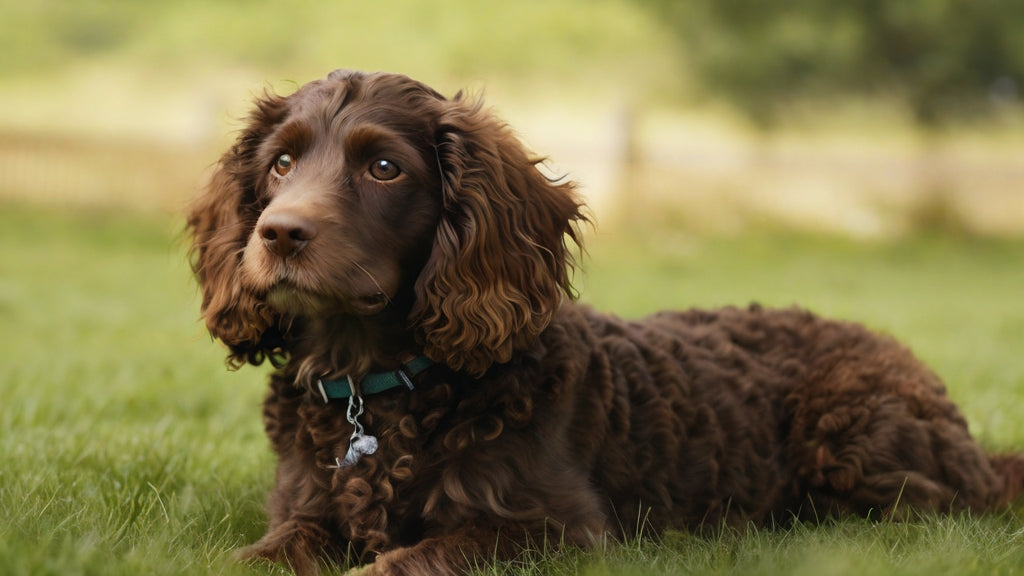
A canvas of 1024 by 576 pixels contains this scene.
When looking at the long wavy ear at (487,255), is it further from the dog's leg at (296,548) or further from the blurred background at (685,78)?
the blurred background at (685,78)

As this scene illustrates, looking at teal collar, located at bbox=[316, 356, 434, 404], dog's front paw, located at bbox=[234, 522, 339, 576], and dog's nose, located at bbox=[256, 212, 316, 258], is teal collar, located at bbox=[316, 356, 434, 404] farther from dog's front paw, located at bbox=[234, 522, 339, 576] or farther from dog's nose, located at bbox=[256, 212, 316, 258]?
dog's nose, located at bbox=[256, 212, 316, 258]

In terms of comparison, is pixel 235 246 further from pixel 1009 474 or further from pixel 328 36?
pixel 328 36

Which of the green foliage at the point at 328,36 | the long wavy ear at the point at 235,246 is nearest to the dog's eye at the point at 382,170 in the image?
the long wavy ear at the point at 235,246

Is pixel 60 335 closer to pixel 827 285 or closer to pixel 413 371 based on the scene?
pixel 413 371

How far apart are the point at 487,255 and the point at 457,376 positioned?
39cm

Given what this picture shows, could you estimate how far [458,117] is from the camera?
11.3ft

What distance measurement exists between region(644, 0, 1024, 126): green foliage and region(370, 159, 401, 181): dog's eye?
18.5m

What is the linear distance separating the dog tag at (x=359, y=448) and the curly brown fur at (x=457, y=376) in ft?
0.10

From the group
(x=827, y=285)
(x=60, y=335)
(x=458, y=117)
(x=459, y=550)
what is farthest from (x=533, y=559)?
(x=827, y=285)

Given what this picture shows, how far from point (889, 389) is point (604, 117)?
1506 cm

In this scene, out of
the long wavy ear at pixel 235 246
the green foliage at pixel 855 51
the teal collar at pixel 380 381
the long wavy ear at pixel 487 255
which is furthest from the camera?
the green foliage at pixel 855 51

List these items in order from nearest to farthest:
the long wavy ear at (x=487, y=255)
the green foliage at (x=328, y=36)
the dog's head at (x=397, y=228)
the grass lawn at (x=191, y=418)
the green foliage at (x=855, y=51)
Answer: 1. the grass lawn at (x=191, y=418)
2. the dog's head at (x=397, y=228)
3. the long wavy ear at (x=487, y=255)
4. the green foliage at (x=855, y=51)
5. the green foliage at (x=328, y=36)

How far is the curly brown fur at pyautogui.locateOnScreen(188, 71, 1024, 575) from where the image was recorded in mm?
3119

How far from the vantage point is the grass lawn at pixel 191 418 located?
2875mm
